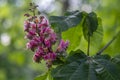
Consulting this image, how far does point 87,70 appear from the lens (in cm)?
147

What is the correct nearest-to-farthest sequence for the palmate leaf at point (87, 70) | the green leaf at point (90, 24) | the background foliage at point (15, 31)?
1. the palmate leaf at point (87, 70)
2. the green leaf at point (90, 24)
3. the background foliage at point (15, 31)

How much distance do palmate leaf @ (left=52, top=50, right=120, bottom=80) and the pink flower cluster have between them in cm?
9

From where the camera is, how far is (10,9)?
7.39 metres

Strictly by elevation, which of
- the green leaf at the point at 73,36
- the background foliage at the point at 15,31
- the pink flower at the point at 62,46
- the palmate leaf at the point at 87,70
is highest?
the background foliage at the point at 15,31

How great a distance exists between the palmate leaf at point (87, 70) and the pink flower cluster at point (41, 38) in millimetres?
89

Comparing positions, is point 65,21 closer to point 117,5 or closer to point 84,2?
point 117,5

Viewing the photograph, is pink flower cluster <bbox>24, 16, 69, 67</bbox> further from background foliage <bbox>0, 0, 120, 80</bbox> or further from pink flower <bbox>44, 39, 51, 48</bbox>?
background foliage <bbox>0, 0, 120, 80</bbox>

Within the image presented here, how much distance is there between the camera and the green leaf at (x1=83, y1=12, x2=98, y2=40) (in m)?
1.72

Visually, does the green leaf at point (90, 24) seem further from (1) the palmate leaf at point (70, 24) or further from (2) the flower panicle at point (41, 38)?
(2) the flower panicle at point (41, 38)

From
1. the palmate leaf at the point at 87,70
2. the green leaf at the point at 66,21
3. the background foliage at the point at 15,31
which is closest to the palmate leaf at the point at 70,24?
the green leaf at the point at 66,21

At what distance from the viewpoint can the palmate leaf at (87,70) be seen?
144cm

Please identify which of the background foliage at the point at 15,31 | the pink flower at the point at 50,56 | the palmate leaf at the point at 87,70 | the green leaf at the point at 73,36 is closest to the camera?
the palmate leaf at the point at 87,70

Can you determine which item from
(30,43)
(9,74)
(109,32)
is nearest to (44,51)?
(30,43)

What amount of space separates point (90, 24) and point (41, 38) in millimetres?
247
